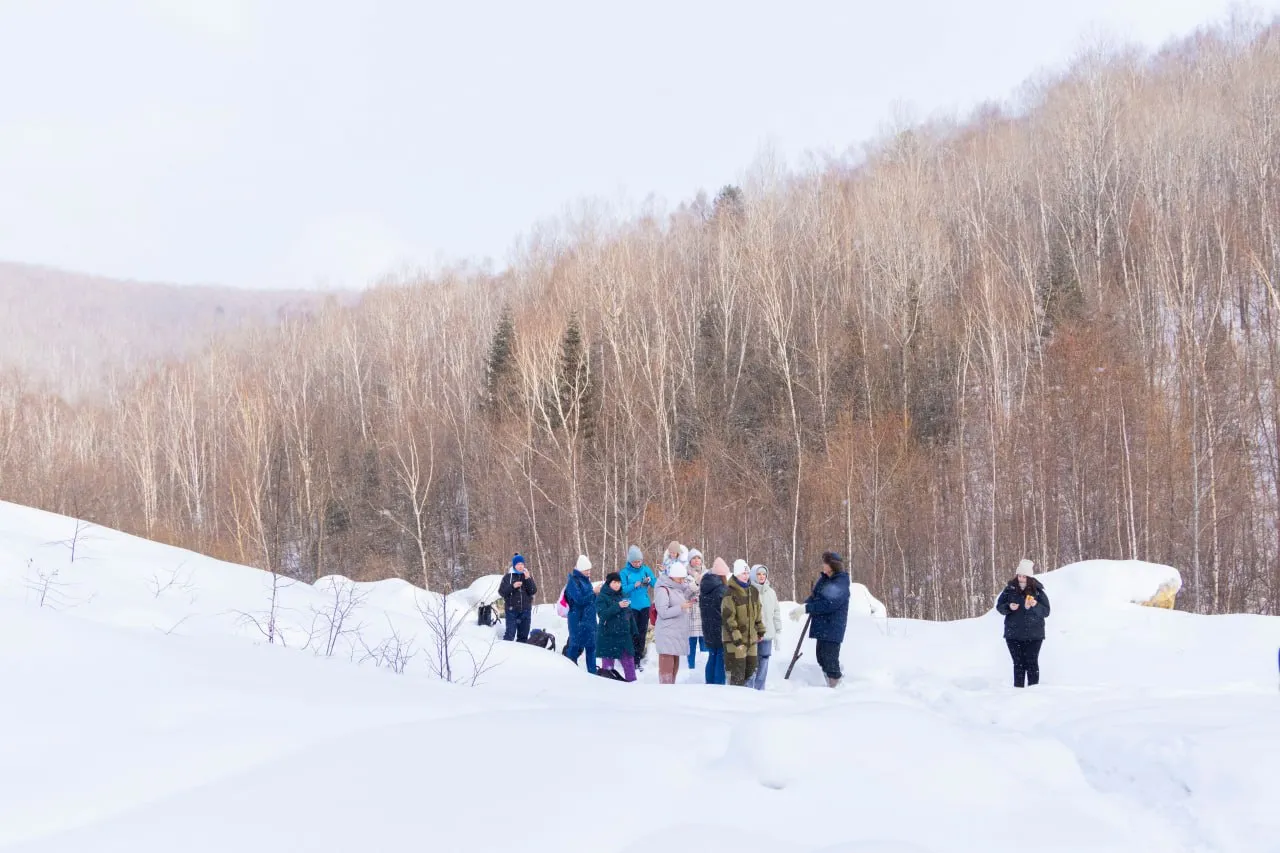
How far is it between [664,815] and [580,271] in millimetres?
34310

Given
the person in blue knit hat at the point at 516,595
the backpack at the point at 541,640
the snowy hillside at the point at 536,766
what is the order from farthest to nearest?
the backpack at the point at 541,640
the person in blue knit hat at the point at 516,595
the snowy hillside at the point at 536,766

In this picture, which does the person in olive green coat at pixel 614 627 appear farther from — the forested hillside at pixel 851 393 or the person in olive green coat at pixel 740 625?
the forested hillside at pixel 851 393

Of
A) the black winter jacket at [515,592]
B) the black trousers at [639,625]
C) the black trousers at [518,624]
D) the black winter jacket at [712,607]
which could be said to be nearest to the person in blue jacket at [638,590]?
the black trousers at [639,625]

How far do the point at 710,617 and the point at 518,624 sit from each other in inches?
120

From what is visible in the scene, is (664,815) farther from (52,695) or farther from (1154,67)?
(1154,67)

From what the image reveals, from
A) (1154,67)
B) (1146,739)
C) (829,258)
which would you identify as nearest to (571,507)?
(829,258)


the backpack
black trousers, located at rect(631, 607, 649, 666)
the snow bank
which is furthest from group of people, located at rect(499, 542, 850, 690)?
the snow bank

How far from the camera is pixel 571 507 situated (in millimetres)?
28531

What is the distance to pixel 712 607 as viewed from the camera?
10.1m

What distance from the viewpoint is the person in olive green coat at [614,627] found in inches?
392

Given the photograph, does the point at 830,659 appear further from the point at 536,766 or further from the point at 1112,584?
the point at 536,766

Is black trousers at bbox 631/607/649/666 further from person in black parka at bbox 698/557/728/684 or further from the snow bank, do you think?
the snow bank

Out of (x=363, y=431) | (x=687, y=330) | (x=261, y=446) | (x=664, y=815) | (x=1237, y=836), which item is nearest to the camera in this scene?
(x=664, y=815)

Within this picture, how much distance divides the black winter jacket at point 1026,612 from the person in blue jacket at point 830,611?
169 cm
